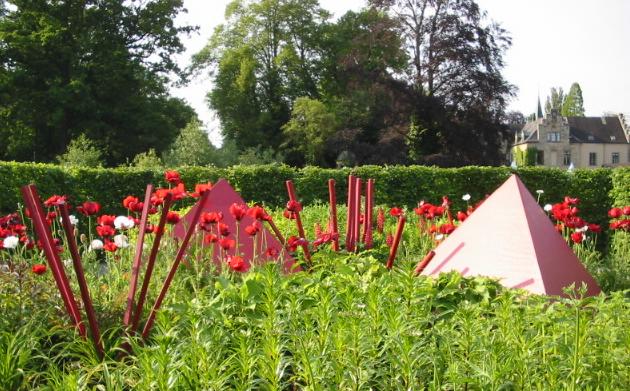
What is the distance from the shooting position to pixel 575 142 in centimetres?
7769

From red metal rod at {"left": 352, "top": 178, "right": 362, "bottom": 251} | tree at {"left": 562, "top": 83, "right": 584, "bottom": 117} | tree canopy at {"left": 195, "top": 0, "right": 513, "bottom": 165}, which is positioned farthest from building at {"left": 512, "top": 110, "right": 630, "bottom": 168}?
red metal rod at {"left": 352, "top": 178, "right": 362, "bottom": 251}

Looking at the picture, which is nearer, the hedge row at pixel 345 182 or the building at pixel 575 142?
the hedge row at pixel 345 182

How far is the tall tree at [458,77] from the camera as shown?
30.3 meters

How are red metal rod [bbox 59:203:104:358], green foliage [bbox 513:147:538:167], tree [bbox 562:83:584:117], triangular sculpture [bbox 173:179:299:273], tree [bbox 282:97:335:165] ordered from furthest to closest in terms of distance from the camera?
tree [bbox 562:83:584:117] < green foliage [bbox 513:147:538:167] < tree [bbox 282:97:335:165] < triangular sculpture [bbox 173:179:299:273] < red metal rod [bbox 59:203:104:358]

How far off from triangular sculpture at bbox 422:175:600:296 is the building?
7431 cm

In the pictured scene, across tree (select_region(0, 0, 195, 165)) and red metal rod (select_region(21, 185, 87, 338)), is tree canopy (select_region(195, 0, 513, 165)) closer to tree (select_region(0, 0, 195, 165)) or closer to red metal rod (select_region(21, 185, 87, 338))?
tree (select_region(0, 0, 195, 165))

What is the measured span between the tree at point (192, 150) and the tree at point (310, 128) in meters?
6.83

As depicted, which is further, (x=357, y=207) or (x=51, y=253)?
(x=357, y=207)

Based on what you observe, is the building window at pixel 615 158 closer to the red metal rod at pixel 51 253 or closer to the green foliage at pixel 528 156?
the green foliage at pixel 528 156

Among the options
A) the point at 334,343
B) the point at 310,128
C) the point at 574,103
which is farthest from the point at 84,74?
the point at 574,103

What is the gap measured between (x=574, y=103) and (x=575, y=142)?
65.4 feet

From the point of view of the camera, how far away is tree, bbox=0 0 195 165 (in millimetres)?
30578

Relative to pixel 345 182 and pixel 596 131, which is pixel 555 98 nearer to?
pixel 596 131

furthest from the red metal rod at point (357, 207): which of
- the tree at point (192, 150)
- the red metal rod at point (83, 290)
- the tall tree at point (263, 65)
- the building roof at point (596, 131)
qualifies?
the building roof at point (596, 131)
